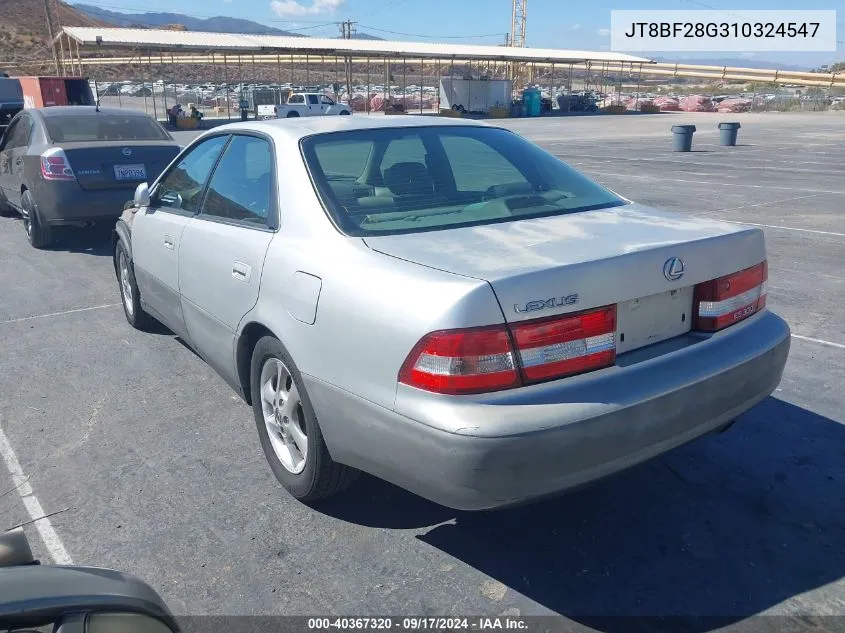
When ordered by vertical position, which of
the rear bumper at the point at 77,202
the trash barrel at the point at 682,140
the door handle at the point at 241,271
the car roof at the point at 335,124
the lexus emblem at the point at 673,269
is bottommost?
the trash barrel at the point at 682,140

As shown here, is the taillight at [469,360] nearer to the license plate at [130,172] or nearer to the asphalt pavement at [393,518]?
the asphalt pavement at [393,518]

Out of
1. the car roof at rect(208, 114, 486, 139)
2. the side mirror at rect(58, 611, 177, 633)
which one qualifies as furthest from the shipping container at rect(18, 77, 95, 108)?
the side mirror at rect(58, 611, 177, 633)

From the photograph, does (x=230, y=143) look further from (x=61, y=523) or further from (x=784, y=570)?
(x=784, y=570)

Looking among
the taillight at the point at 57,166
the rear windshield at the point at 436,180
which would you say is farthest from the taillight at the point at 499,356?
the taillight at the point at 57,166

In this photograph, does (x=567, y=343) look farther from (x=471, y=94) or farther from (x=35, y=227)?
(x=471, y=94)

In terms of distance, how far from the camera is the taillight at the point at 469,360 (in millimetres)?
2510

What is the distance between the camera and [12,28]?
9925 cm

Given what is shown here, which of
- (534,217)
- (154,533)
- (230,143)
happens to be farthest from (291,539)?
(230,143)

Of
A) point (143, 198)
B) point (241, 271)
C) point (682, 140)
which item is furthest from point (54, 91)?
point (241, 271)

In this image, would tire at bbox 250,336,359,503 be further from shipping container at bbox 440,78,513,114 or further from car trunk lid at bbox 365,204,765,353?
shipping container at bbox 440,78,513,114

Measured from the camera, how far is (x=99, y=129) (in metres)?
8.87

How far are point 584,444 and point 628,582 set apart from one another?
26.9 inches

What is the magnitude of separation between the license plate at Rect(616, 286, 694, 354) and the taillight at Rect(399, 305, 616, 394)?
0.63 feet

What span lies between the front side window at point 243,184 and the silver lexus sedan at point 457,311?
0.05 feet
